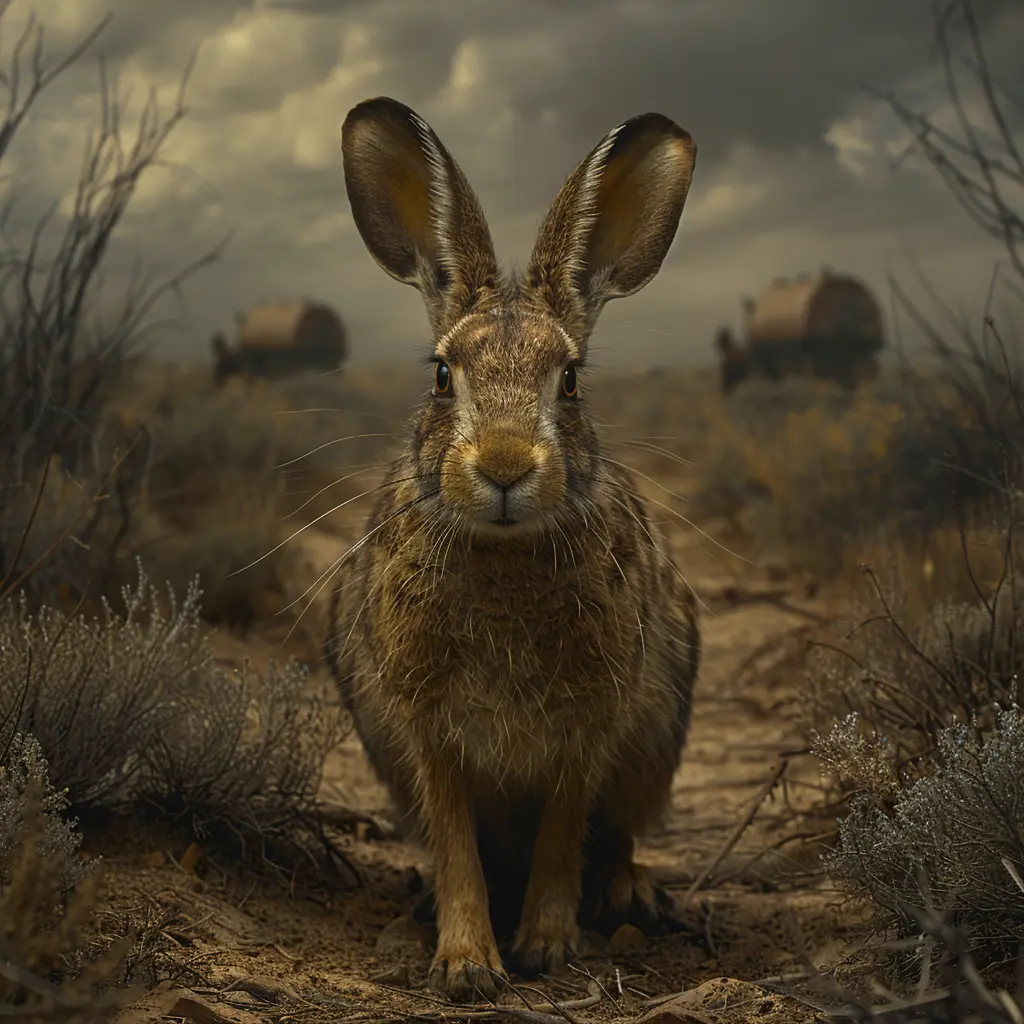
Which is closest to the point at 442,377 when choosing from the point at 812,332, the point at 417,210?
the point at 417,210

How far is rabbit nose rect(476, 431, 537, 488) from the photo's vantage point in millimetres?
→ 2953

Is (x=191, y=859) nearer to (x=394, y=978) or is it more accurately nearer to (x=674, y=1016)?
(x=394, y=978)

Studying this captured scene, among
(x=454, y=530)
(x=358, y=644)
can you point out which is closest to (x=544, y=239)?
(x=454, y=530)

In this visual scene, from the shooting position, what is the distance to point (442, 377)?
3.45 meters

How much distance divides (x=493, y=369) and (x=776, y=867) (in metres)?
2.27

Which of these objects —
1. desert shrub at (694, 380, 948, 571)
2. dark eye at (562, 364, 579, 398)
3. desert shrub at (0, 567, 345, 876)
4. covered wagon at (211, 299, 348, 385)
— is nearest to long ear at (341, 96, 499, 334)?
dark eye at (562, 364, 579, 398)

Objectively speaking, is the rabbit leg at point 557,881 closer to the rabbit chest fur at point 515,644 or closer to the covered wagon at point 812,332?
the rabbit chest fur at point 515,644

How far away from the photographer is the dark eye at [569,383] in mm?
3414

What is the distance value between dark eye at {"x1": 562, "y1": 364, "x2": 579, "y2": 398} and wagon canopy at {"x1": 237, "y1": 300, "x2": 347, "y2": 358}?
17.9 meters

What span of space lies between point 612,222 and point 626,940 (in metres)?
2.26

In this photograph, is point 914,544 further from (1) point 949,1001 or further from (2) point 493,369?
(1) point 949,1001

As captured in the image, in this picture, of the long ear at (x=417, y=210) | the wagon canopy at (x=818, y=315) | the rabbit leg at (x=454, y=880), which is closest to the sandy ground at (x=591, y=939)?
the rabbit leg at (x=454, y=880)

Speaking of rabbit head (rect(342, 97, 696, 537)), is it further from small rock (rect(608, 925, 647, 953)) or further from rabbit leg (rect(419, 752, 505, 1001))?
small rock (rect(608, 925, 647, 953))

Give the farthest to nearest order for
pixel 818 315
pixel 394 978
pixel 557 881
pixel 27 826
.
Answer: pixel 818 315
pixel 557 881
pixel 394 978
pixel 27 826
